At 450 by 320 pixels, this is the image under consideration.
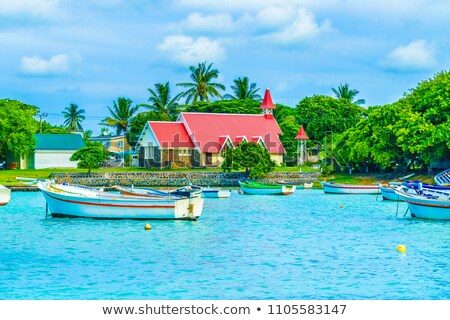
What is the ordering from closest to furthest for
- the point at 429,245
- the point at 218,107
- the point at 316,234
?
the point at 429,245, the point at 316,234, the point at 218,107

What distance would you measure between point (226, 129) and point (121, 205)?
5294 cm

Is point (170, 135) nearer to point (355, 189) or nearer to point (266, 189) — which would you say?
point (266, 189)

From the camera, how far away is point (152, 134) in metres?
86.4

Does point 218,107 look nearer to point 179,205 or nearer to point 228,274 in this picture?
point 179,205

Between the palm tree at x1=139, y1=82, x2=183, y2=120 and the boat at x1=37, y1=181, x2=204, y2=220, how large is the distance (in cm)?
6364

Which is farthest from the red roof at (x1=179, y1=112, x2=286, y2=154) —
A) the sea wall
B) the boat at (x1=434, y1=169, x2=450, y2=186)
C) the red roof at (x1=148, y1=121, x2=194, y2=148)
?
the boat at (x1=434, y1=169, x2=450, y2=186)

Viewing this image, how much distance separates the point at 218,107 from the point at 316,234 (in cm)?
6736

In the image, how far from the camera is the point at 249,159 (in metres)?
74.8

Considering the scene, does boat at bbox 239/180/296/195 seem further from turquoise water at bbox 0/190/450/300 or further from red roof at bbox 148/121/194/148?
red roof at bbox 148/121/194/148

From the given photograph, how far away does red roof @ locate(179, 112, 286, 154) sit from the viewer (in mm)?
86956

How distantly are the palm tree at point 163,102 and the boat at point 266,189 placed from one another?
1490 inches

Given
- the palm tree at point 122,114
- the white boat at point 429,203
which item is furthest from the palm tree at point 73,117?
the white boat at point 429,203
